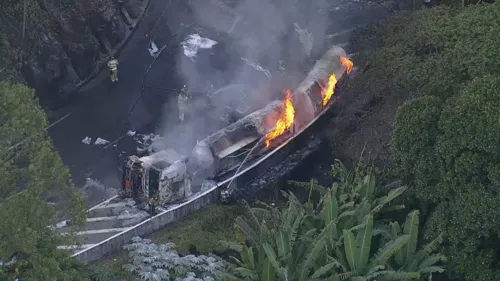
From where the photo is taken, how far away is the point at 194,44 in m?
Answer: 33.5

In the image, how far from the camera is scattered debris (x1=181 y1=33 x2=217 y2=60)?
1280 inches

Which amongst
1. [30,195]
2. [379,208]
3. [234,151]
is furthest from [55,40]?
[379,208]

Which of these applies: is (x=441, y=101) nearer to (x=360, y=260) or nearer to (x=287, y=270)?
(x=360, y=260)

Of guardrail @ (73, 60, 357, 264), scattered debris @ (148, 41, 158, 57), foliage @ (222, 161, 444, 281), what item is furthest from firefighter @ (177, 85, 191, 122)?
foliage @ (222, 161, 444, 281)

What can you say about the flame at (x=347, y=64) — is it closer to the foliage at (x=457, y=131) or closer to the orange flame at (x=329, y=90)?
the orange flame at (x=329, y=90)

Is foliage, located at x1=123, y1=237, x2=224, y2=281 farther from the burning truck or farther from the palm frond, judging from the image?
the burning truck

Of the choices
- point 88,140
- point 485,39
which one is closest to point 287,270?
point 485,39

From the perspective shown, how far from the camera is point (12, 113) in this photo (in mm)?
11000

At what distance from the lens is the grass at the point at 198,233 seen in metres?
18.8

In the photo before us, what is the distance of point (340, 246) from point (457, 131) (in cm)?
398

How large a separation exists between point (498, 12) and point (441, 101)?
417 cm

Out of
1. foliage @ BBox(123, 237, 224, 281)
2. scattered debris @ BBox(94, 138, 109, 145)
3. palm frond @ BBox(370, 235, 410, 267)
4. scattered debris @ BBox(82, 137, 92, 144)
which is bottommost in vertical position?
scattered debris @ BBox(94, 138, 109, 145)

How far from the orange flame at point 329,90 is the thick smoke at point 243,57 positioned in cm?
148

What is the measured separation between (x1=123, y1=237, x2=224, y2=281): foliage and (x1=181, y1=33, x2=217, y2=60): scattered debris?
18.9 m
